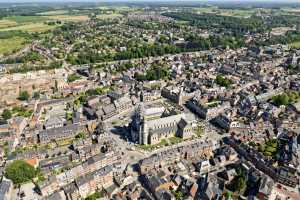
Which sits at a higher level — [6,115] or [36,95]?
[6,115]

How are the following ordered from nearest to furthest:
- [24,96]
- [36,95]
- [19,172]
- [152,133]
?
[19,172] → [152,133] → [24,96] → [36,95]

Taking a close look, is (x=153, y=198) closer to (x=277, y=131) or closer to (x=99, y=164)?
(x=99, y=164)

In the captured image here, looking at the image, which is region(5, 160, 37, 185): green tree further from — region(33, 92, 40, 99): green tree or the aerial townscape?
region(33, 92, 40, 99): green tree

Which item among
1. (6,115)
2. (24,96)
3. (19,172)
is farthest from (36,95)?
(19,172)

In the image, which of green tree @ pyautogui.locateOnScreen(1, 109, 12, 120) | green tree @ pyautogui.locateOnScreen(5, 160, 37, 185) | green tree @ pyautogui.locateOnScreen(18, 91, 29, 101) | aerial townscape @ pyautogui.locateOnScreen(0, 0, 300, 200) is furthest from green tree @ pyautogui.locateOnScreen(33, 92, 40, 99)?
green tree @ pyautogui.locateOnScreen(5, 160, 37, 185)

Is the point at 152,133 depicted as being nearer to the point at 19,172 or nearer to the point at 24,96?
the point at 19,172

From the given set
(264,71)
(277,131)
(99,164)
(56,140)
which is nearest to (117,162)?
(99,164)

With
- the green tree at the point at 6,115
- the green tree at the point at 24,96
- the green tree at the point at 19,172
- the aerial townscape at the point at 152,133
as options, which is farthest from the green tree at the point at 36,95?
the green tree at the point at 19,172

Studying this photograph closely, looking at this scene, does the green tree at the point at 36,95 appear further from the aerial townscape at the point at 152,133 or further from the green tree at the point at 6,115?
the green tree at the point at 6,115

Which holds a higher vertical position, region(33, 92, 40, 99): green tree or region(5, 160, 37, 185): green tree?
A: region(5, 160, 37, 185): green tree
